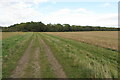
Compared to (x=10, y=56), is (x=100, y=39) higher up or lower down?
higher up

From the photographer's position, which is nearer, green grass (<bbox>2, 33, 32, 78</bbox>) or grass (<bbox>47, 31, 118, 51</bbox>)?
green grass (<bbox>2, 33, 32, 78</bbox>)

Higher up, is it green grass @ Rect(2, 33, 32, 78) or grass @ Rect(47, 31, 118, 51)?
grass @ Rect(47, 31, 118, 51)

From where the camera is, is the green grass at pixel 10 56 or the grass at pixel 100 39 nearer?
the green grass at pixel 10 56

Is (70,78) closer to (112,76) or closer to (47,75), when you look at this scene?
(47,75)

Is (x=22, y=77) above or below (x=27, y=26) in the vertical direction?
below

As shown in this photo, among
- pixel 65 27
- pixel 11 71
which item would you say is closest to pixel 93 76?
pixel 11 71

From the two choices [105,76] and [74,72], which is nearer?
[105,76]

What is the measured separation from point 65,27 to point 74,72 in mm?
133071

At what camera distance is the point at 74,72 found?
25.1ft

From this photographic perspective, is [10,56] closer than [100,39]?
Yes

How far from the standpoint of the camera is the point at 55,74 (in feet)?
23.8

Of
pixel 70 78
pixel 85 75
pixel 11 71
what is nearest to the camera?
pixel 70 78

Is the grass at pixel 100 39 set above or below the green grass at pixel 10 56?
above

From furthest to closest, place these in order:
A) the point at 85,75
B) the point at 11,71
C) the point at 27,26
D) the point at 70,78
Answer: the point at 27,26 < the point at 11,71 < the point at 85,75 < the point at 70,78
